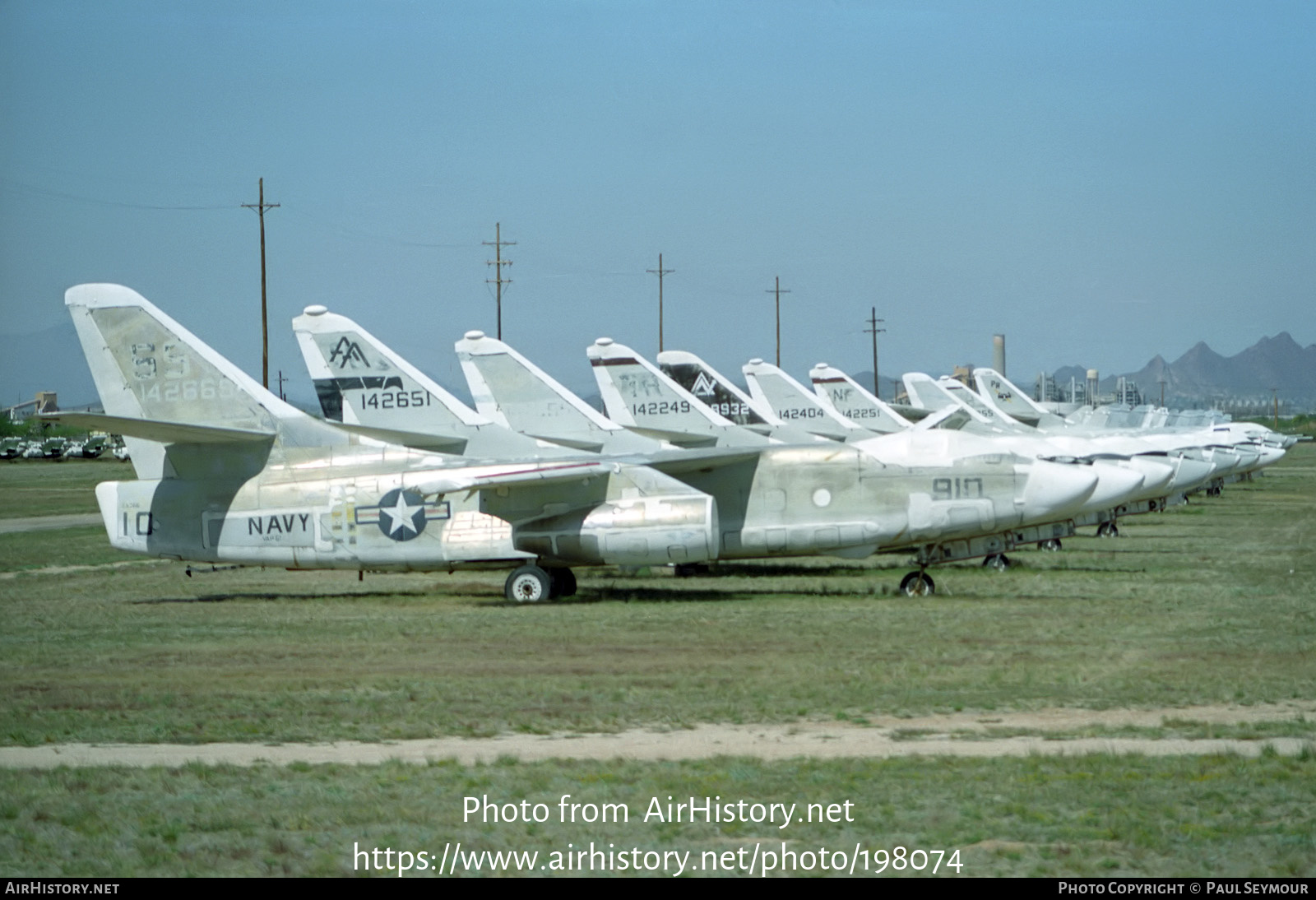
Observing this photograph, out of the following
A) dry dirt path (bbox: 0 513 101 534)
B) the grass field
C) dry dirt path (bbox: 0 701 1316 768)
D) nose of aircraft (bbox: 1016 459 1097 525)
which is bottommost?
dry dirt path (bbox: 0 701 1316 768)

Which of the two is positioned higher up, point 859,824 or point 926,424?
point 926,424

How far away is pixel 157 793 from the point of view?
935 centimetres

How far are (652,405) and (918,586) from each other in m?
11.0

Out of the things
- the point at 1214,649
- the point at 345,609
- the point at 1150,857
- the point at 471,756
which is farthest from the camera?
the point at 345,609

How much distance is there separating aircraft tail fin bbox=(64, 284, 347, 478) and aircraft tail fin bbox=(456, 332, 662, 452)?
7759mm

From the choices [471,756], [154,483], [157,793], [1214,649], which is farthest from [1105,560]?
[157,793]

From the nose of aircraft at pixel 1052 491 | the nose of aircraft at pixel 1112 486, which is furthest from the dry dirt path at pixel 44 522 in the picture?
the nose of aircraft at pixel 1112 486

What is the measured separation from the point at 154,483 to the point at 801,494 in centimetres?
959

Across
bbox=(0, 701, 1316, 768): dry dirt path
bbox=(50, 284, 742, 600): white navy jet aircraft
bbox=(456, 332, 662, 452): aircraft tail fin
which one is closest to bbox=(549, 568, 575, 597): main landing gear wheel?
bbox=(50, 284, 742, 600): white navy jet aircraft

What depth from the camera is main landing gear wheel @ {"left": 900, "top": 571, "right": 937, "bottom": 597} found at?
21.9m

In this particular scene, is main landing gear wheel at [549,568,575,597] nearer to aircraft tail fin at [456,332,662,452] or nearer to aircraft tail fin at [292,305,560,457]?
aircraft tail fin at [292,305,560,457]

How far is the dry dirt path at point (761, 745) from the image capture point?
10.5 metres

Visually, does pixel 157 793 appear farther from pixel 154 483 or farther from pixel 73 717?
pixel 154 483

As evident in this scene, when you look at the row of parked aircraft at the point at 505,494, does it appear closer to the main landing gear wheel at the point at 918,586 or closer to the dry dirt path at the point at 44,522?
the main landing gear wheel at the point at 918,586
